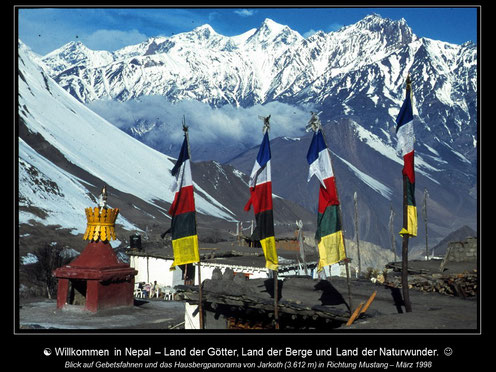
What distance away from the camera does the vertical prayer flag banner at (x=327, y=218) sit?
16.9 m

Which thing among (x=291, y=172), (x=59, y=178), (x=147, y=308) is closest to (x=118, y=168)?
(x=59, y=178)

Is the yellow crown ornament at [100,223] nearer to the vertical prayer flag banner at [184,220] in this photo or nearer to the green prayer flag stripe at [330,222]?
the vertical prayer flag banner at [184,220]

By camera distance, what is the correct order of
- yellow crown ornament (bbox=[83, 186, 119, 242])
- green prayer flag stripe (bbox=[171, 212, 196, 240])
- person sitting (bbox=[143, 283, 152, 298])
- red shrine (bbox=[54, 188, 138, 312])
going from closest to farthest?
green prayer flag stripe (bbox=[171, 212, 196, 240]) < red shrine (bbox=[54, 188, 138, 312]) < yellow crown ornament (bbox=[83, 186, 119, 242]) < person sitting (bbox=[143, 283, 152, 298])

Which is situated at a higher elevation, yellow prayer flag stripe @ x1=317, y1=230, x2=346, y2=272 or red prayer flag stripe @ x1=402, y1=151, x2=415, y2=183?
red prayer flag stripe @ x1=402, y1=151, x2=415, y2=183

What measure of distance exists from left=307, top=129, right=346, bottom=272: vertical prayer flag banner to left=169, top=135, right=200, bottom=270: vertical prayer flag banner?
3.59 meters

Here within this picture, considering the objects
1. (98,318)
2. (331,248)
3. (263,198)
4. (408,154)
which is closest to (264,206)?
(263,198)

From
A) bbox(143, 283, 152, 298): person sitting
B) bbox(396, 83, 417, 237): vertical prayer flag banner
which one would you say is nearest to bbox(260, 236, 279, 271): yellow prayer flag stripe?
bbox(396, 83, 417, 237): vertical prayer flag banner

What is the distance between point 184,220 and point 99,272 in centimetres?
711

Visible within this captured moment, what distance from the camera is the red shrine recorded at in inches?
968

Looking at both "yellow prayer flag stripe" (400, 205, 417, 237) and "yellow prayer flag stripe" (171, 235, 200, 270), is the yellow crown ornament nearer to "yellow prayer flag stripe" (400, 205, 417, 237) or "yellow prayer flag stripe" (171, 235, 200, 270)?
"yellow prayer flag stripe" (171, 235, 200, 270)

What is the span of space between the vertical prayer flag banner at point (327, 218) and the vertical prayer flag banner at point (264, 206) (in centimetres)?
114

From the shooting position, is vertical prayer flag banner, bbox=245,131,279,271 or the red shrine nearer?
vertical prayer flag banner, bbox=245,131,279,271

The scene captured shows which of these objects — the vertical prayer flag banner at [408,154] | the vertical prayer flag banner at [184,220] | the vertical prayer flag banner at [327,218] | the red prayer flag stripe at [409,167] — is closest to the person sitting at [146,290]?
the vertical prayer flag banner at [184,220]

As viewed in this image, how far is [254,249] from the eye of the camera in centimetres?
4572
